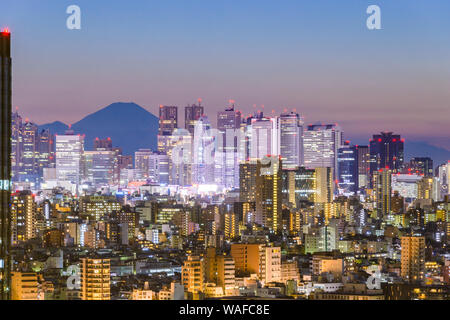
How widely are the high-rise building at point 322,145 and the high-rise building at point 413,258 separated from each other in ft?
6.18

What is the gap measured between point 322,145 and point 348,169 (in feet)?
6.58

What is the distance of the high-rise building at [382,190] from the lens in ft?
48.3

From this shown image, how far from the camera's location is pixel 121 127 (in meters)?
11.0

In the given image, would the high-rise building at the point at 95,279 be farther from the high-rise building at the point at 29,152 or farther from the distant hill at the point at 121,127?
the distant hill at the point at 121,127

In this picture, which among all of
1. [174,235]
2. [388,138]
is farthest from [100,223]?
[388,138]

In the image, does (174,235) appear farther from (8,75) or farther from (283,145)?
(8,75)

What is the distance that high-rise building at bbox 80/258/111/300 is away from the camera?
6.80 metres

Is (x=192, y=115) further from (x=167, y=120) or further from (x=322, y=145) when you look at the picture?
(x=322, y=145)

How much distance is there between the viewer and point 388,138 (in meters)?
12.7

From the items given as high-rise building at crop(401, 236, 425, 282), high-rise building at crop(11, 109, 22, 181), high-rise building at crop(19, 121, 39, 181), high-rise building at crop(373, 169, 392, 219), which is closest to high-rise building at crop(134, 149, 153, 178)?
high-rise building at crop(19, 121, 39, 181)

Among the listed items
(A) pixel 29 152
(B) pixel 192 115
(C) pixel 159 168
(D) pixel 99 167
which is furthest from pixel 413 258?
(D) pixel 99 167

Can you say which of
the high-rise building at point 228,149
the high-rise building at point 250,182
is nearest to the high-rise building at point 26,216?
the high-rise building at point 228,149

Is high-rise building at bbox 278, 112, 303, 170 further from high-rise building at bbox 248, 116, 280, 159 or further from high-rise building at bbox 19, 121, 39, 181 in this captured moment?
high-rise building at bbox 19, 121, 39, 181

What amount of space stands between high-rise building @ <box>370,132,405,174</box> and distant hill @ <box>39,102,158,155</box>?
3.41m
